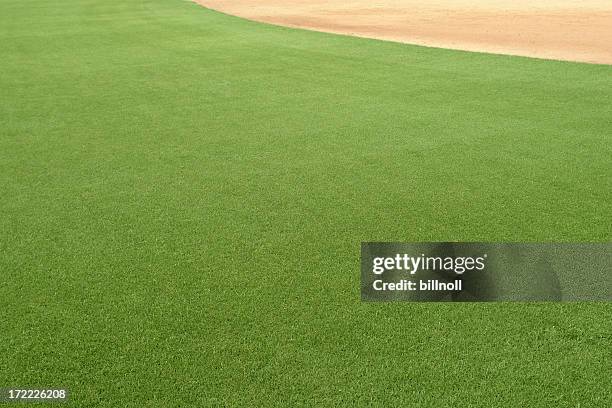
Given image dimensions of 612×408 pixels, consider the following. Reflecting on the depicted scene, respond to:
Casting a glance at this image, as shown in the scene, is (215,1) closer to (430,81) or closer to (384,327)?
(430,81)

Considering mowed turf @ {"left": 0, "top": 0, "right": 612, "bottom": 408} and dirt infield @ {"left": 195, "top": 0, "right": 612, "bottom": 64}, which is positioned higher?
dirt infield @ {"left": 195, "top": 0, "right": 612, "bottom": 64}

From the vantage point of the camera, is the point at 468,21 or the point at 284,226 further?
the point at 468,21

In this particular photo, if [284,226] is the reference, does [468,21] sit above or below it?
above

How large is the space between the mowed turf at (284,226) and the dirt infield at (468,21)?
13.5 feet

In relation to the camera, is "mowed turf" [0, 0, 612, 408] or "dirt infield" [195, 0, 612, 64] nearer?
"mowed turf" [0, 0, 612, 408]

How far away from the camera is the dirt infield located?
43.6ft

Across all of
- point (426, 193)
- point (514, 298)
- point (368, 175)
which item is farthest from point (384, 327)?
point (368, 175)

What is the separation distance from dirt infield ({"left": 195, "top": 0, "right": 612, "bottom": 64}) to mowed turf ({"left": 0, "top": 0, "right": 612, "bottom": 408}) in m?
4.12

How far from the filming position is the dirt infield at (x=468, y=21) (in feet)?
43.6

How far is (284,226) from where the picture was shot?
447cm

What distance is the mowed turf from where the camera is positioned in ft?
9.71

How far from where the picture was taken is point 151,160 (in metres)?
5.90

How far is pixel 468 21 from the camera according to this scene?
729 inches

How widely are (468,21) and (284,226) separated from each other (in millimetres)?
16027
